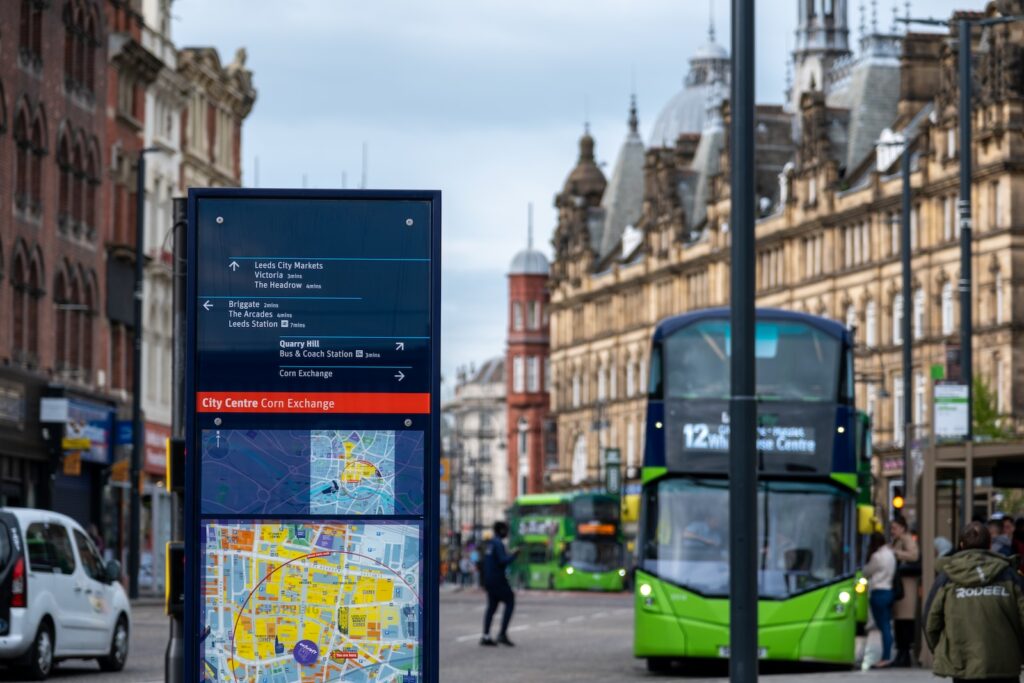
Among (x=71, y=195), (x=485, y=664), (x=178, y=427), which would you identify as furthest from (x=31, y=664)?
(x=71, y=195)

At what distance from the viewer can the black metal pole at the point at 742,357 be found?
14430mm

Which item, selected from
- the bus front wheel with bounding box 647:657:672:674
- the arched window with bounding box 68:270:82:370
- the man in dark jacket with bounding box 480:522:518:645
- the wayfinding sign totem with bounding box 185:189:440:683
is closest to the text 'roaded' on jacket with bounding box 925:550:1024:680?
the wayfinding sign totem with bounding box 185:189:440:683

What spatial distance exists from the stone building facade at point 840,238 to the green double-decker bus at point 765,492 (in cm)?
3357

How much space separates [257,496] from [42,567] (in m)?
13.0

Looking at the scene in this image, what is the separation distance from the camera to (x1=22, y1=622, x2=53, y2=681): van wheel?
947 inches

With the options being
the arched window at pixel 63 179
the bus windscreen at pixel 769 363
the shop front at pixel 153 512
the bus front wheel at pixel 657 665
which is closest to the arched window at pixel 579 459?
the shop front at pixel 153 512

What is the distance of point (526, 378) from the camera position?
17350 cm

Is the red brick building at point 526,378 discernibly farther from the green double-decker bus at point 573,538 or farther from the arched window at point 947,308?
the green double-decker bus at point 573,538

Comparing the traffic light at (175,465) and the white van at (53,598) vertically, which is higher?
the traffic light at (175,465)

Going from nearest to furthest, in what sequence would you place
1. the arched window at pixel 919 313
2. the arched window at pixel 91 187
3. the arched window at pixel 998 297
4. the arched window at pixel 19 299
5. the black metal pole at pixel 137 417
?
1. the arched window at pixel 19 299
2. the black metal pole at pixel 137 417
3. the arched window at pixel 91 187
4. the arched window at pixel 998 297
5. the arched window at pixel 919 313

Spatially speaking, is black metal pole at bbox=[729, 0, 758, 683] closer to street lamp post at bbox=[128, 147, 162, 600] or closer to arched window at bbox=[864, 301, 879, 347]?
street lamp post at bbox=[128, 147, 162, 600]

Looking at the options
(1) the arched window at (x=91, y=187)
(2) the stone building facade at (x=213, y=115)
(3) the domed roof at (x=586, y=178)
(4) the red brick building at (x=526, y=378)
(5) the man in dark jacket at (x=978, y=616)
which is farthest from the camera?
(4) the red brick building at (x=526, y=378)

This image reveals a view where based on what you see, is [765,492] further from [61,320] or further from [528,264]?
[528,264]

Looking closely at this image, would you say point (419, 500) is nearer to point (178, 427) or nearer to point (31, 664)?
point (178, 427)
